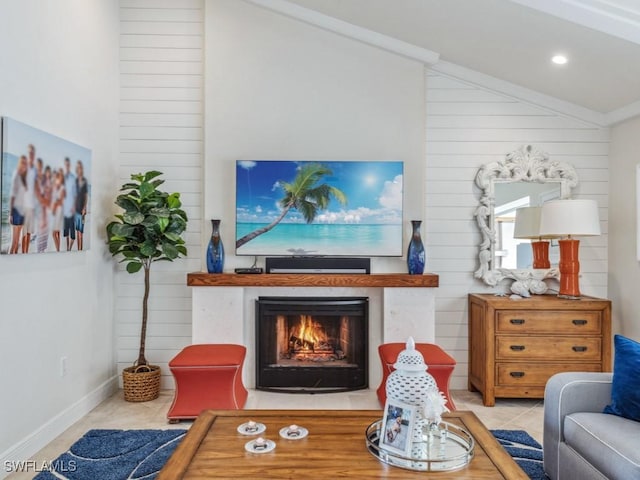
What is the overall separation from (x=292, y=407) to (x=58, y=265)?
1.91 meters

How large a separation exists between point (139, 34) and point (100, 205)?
1547mm

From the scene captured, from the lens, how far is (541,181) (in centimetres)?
415

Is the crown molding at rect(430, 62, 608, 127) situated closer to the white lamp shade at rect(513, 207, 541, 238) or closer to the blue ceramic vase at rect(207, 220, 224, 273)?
the white lamp shade at rect(513, 207, 541, 238)

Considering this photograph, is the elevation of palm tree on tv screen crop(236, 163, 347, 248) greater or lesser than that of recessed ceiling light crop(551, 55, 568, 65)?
lesser

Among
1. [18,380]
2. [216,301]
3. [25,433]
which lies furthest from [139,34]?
[25,433]

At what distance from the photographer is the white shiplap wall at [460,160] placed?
4.22m

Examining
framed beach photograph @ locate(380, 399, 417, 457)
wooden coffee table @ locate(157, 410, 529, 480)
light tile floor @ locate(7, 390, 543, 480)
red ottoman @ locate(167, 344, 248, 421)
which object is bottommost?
light tile floor @ locate(7, 390, 543, 480)

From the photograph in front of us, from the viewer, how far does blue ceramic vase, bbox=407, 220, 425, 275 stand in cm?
395

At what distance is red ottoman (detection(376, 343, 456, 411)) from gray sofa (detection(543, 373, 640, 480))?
2.88 feet

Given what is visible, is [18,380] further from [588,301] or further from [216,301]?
[588,301]

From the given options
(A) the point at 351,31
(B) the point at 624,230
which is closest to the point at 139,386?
(A) the point at 351,31

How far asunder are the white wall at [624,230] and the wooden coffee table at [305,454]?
238 cm

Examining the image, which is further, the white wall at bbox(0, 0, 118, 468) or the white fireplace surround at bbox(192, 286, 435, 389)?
the white fireplace surround at bbox(192, 286, 435, 389)

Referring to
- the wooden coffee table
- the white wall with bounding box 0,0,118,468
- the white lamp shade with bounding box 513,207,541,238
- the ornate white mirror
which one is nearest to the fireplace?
the ornate white mirror
